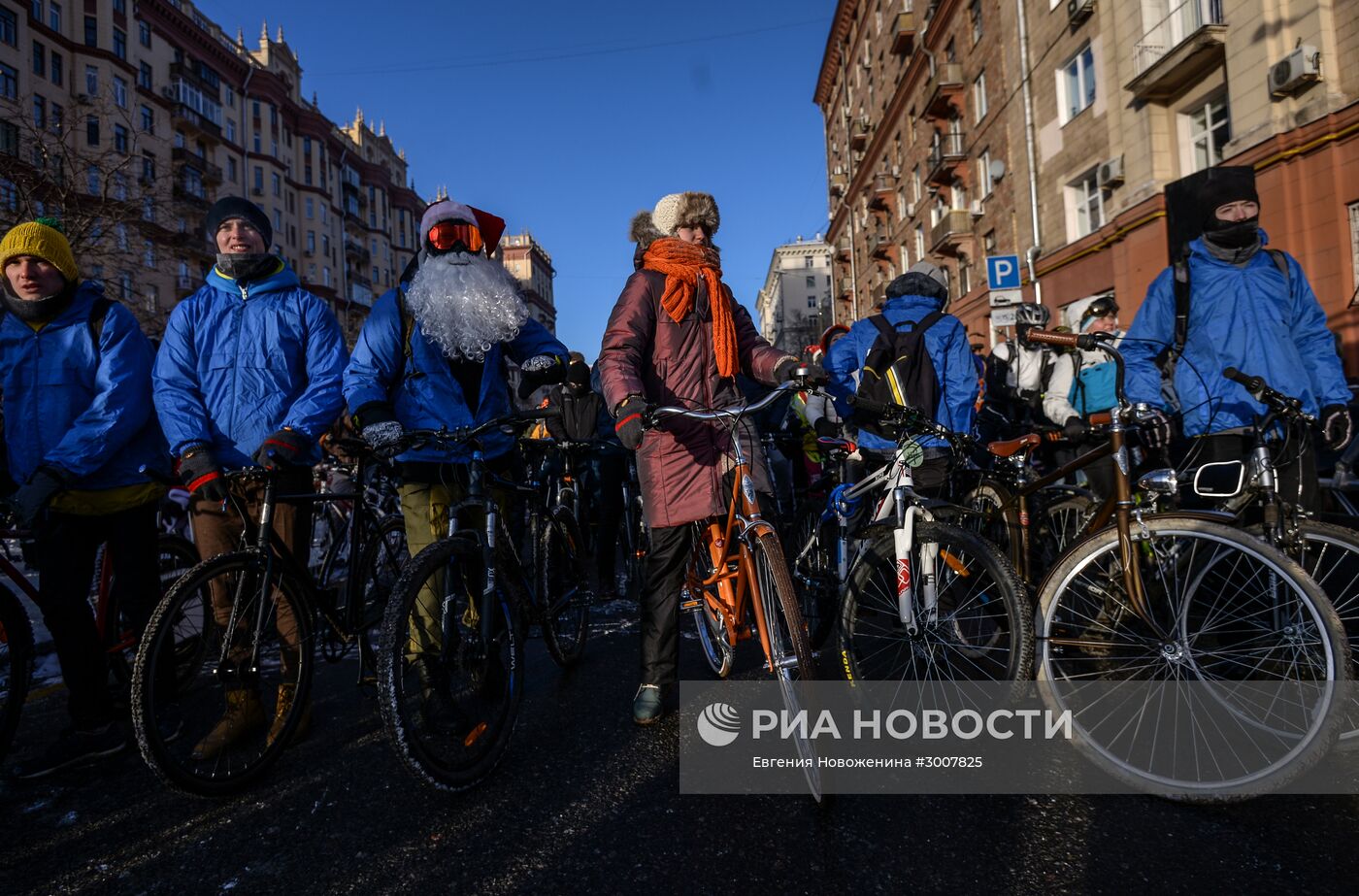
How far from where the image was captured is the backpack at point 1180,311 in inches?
130

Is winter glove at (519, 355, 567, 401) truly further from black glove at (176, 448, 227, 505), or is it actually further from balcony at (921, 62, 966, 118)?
balcony at (921, 62, 966, 118)

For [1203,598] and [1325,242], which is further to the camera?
[1325,242]

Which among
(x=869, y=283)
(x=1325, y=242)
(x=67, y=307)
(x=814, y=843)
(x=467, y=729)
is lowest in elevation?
(x=814, y=843)

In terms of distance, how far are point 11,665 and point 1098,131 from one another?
21462 mm

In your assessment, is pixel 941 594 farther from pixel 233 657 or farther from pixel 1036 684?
pixel 233 657

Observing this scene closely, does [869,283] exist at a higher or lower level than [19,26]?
lower

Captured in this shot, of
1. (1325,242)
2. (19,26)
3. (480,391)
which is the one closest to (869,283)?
(1325,242)

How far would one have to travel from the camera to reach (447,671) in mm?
2697

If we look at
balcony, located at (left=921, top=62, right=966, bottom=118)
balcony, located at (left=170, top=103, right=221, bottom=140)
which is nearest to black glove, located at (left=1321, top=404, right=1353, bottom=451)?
balcony, located at (left=921, top=62, right=966, bottom=118)

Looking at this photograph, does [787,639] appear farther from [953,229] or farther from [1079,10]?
[953,229]

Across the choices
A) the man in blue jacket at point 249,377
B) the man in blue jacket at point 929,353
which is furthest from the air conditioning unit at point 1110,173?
the man in blue jacket at point 249,377

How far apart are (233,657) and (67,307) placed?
165 centimetres

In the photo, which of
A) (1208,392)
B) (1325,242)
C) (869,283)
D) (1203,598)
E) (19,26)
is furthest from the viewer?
(869,283)

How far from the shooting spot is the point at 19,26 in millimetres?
31844
